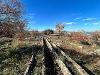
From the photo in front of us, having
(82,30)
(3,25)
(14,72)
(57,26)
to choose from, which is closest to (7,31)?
(3,25)

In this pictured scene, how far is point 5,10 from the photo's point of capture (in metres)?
24.1

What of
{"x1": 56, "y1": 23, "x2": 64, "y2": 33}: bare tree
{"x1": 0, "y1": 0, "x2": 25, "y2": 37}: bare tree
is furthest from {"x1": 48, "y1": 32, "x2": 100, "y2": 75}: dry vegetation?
{"x1": 56, "y1": 23, "x2": 64, "y2": 33}: bare tree

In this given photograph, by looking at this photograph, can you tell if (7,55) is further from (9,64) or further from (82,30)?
(82,30)

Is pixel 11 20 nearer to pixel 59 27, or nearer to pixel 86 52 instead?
pixel 86 52

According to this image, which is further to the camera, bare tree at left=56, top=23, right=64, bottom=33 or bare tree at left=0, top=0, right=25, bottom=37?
bare tree at left=56, top=23, right=64, bottom=33

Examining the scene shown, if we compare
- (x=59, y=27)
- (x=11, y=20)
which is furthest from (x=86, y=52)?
(x=59, y=27)

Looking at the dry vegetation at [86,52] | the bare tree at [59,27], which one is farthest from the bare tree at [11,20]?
the bare tree at [59,27]

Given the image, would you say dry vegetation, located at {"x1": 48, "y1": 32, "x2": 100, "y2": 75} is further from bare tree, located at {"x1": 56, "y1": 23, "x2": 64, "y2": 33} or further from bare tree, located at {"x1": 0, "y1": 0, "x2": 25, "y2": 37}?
bare tree, located at {"x1": 56, "y1": 23, "x2": 64, "y2": 33}

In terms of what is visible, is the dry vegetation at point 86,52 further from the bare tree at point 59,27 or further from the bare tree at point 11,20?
the bare tree at point 59,27

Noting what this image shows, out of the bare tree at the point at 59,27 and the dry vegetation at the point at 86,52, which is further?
the bare tree at the point at 59,27

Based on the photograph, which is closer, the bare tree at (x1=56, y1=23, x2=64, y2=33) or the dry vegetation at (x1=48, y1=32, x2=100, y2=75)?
the dry vegetation at (x1=48, y1=32, x2=100, y2=75)

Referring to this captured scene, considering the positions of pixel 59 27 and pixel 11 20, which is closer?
pixel 11 20

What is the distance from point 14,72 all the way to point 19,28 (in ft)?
32.6

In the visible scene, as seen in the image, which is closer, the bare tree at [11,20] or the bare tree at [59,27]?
the bare tree at [11,20]
